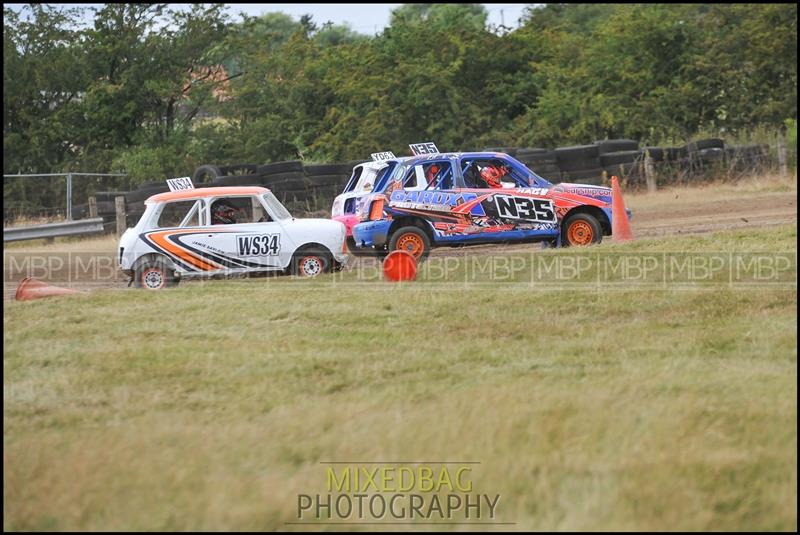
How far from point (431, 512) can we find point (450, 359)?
2838 mm

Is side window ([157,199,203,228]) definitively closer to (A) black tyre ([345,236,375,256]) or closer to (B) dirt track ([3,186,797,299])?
(B) dirt track ([3,186,797,299])

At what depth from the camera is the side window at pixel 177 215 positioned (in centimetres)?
1504

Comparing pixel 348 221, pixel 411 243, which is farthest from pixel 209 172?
pixel 411 243

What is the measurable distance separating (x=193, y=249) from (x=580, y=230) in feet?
17.6

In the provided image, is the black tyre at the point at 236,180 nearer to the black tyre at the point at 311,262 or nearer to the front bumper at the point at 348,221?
the front bumper at the point at 348,221

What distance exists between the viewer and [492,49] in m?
34.9

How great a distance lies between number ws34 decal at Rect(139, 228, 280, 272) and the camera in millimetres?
14898

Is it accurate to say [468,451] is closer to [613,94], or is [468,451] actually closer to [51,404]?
[51,404]

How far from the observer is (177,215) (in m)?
15.2

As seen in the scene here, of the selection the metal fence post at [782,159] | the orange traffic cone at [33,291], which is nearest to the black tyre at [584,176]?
the metal fence post at [782,159]

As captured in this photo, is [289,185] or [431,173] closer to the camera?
[431,173]

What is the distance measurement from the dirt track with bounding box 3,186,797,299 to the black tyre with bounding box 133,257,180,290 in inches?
52.0

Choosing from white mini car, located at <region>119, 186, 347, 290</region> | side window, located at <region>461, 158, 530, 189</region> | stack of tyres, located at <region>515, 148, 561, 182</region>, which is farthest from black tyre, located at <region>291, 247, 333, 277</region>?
stack of tyres, located at <region>515, 148, 561, 182</region>

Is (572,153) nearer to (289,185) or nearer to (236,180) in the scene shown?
(289,185)
